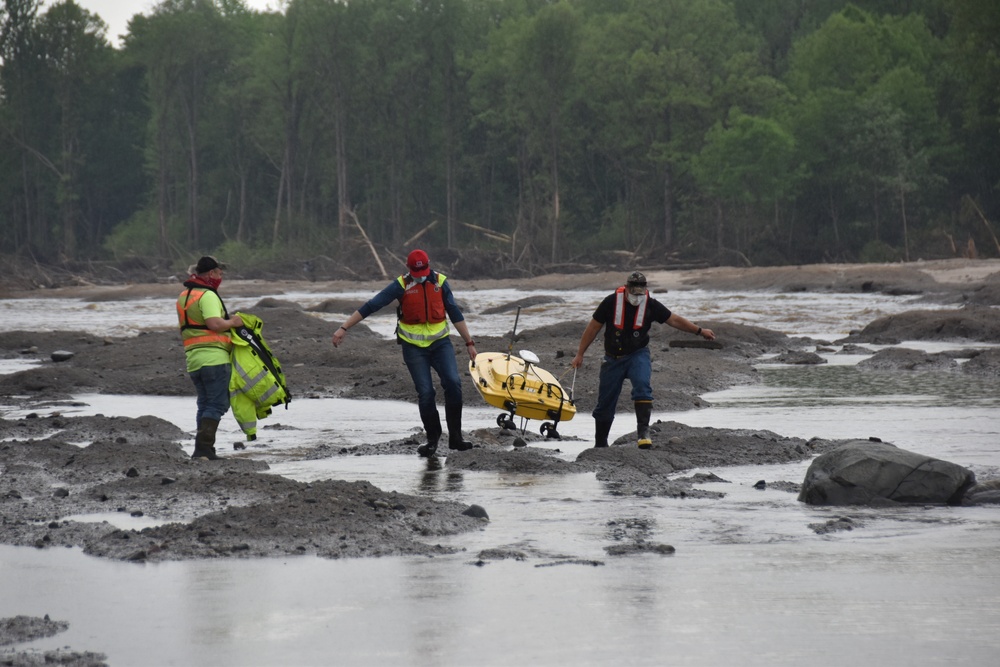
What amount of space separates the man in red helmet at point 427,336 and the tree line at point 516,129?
49.3 m

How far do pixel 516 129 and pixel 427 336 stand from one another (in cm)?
6859

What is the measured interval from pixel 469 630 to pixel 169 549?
2.47 m

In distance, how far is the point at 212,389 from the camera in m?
11.9

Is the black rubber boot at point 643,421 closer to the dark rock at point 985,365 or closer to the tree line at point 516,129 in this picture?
the dark rock at point 985,365

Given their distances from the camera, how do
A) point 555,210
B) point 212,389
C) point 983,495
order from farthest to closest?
point 555,210, point 212,389, point 983,495

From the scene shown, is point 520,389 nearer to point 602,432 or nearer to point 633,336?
point 602,432

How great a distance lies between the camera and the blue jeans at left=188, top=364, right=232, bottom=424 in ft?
38.8

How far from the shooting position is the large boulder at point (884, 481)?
10062 mm

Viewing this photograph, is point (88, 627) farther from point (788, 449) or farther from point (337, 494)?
point (788, 449)

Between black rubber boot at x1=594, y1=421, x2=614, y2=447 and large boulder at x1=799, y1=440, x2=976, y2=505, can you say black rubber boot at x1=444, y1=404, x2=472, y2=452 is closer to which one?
black rubber boot at x1=594, y1=421, x2=614, y2=447

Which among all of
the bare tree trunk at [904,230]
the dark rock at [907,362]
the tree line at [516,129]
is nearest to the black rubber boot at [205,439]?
the dark rock at [907,362]

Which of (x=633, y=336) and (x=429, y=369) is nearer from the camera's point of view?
(x=633, y=336)

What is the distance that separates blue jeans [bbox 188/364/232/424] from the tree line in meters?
50.7

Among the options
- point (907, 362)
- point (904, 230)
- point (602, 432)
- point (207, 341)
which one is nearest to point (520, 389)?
point (602, 432)
